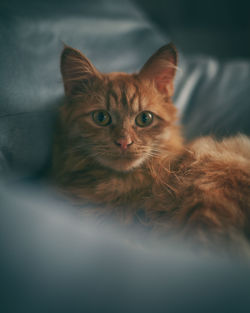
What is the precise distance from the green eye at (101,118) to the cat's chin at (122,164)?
4.9 inches

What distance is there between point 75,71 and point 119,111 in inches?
8.5

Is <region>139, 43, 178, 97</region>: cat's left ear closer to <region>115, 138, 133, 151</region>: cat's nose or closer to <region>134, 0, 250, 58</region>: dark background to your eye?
<region>115, 138, 133, 151</region>: cat's nose

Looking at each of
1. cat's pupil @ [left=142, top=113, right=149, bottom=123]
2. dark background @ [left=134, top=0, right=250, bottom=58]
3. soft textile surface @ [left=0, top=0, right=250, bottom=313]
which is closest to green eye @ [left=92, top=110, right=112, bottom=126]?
cat's pupil @ [left=142, top=113, right=149, bottom=123]

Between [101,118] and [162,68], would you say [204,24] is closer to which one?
[162,68]

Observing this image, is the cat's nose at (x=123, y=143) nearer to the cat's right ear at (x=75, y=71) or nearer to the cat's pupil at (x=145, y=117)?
the cat's pupil at (x=145, y=117)

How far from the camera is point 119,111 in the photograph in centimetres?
81

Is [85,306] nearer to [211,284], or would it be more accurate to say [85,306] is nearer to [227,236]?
[211,284]

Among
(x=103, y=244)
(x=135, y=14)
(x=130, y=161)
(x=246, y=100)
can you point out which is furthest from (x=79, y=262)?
(x=135, y=14)

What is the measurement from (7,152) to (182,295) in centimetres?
71

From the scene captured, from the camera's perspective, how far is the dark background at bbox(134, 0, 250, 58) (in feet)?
5.85

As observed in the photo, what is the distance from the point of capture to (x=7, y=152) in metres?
0.88

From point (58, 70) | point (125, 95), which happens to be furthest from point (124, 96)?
point (58, 70)

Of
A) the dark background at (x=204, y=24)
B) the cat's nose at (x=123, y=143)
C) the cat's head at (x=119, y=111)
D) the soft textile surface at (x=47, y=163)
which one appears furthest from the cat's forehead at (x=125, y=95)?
the dark background at (x=204, y=24)

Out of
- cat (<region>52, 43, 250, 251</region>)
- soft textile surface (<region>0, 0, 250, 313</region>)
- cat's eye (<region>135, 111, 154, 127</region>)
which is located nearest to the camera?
soft textile surface (<region>0, 0, 250, 313</region>)
